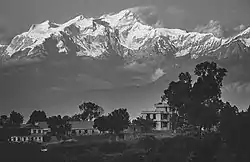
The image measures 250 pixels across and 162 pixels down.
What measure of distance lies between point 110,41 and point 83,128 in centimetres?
9892

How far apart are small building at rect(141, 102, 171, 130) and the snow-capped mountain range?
67.3m

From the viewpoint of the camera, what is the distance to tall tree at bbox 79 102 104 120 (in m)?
84.9

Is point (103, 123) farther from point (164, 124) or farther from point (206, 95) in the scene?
point (206, 95)

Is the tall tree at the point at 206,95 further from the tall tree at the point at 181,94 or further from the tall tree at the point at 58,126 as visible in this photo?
the tall tree at the point at 58,126

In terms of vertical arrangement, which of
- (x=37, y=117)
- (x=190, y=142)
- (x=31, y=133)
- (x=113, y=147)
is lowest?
(x=113, y=147)

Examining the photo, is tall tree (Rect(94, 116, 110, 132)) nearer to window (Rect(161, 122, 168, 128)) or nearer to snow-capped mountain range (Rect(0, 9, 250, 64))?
window (Rect(161, 122, 168, 128))

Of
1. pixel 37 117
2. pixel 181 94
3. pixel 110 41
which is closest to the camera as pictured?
pixel 181 94

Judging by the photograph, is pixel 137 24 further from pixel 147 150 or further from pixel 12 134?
pixel 147 150

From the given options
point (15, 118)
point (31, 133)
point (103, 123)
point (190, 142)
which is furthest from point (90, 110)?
point (190, 142)

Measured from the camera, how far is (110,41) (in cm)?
17588

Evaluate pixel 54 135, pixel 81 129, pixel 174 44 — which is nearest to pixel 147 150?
pixel 54 135

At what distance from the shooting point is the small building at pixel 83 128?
76631mm

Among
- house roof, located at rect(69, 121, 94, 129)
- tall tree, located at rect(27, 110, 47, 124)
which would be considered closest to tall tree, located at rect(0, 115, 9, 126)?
tall tree, located at rect(27, 110, 47, 124)

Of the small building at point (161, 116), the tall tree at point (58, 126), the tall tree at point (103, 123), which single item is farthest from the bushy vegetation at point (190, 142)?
the small building at point (161, 116)
